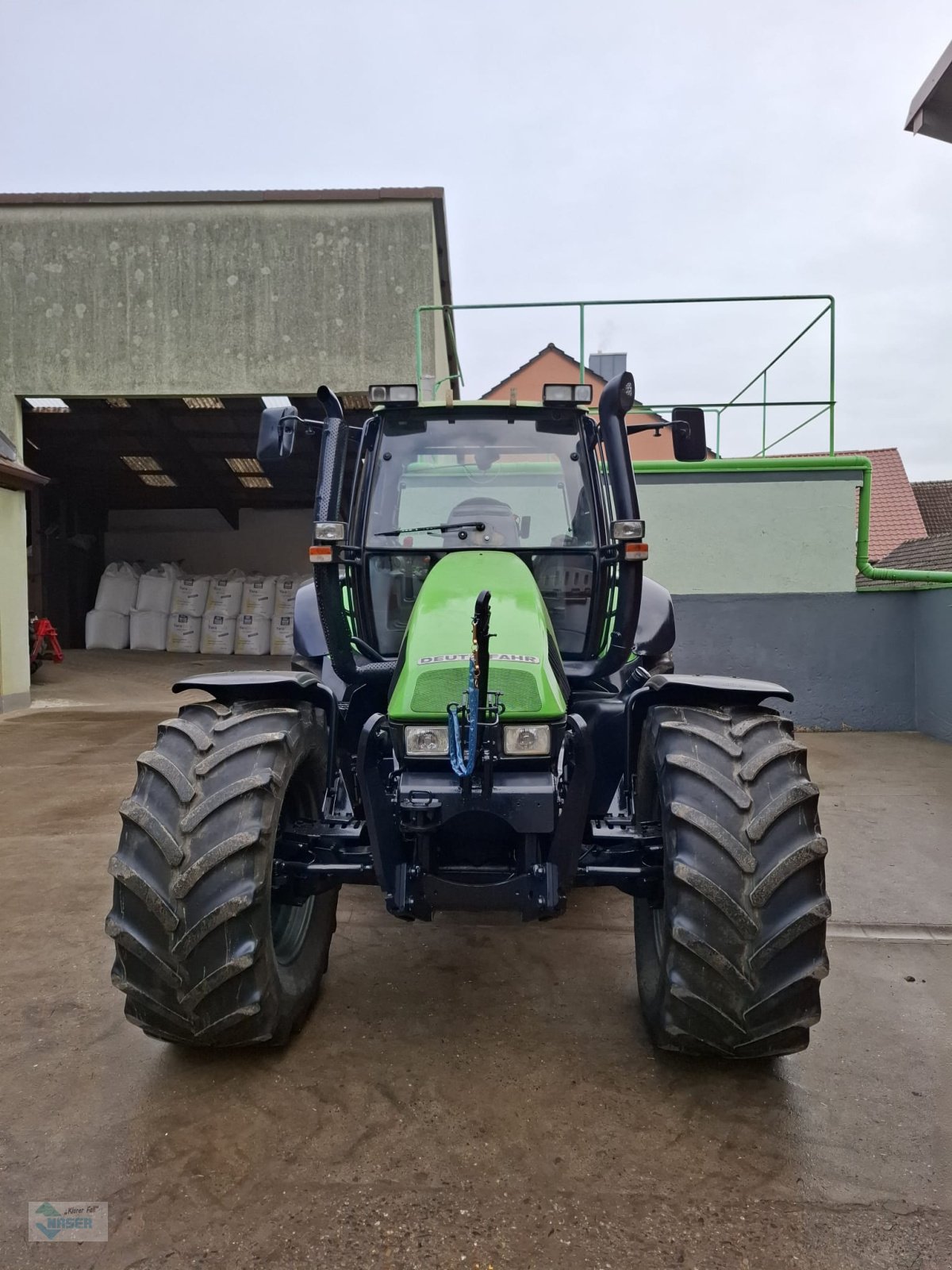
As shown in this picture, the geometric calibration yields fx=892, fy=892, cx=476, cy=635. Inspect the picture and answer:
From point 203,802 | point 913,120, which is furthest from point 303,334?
point 203,802

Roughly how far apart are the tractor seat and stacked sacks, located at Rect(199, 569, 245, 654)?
13.7 meters

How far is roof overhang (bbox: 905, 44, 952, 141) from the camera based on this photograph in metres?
5.65

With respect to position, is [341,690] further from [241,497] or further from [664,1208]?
[241,497]

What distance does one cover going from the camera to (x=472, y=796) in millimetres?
2510

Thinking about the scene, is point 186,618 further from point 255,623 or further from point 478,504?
point 478,504

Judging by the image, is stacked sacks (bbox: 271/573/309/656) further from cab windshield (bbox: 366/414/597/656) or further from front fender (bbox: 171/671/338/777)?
front fender (bbox: 171/671/338/777)

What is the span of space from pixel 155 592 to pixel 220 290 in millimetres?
7203

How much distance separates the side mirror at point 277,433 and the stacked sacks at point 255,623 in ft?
44.7

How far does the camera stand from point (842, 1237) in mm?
2012

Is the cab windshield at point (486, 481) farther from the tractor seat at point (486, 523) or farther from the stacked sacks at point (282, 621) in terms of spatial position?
the stacked sacks at point (282, 621)

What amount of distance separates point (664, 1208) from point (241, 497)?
703 inches

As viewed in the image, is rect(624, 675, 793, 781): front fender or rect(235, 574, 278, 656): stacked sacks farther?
rect(235, 574, 278, 656): stacked sacks

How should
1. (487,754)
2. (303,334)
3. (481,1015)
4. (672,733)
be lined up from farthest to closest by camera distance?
(303,334)
(481,1015)
(672,733)
(487,754)

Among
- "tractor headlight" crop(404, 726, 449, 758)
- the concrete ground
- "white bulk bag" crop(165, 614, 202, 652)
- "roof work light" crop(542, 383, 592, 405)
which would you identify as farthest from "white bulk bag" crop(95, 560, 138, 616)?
"tractor headlight" crop(404, 726, 449, 758)
